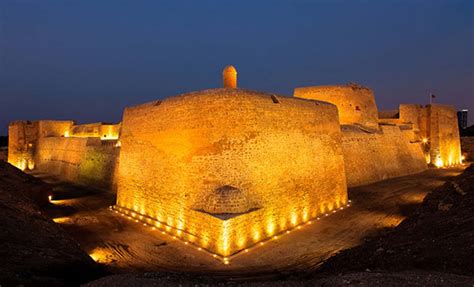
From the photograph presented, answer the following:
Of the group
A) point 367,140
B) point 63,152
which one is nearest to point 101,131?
point 63,152

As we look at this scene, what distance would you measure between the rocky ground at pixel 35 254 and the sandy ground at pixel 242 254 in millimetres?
1588

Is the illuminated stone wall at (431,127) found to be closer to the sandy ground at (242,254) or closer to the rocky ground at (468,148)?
the rocky ground at (468,148)

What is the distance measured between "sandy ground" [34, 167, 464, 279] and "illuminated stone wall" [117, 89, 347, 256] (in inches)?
26.3

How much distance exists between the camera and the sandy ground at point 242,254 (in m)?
8.97

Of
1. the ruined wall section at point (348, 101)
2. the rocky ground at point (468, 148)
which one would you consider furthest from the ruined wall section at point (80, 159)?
the rocky ground at point (468, 148)

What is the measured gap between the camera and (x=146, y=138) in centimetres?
1391

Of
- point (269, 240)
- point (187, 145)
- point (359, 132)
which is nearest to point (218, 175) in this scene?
point (187, 145)

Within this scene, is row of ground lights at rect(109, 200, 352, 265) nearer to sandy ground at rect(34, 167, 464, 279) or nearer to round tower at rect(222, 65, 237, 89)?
sandy ground at rect(34, 167, 464, 279)

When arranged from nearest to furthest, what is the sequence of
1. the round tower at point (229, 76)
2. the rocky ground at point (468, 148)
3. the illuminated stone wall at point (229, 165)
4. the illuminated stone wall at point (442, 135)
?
the illuminated stone wall at point (229, 165) → the round tower at point (229, 76) → the illuminated stone wall at point (442, 135) → the rocky ground at point (468, 148)

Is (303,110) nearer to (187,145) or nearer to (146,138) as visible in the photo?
(187,145)

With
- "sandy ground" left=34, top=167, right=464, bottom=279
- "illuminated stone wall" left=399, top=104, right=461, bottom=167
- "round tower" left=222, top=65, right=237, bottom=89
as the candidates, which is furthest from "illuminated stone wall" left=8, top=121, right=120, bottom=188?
"illuminated stone wall" left=399, top=104, right=461, bottom=167

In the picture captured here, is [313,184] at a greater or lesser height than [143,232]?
greater

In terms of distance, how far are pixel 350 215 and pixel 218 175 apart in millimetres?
7341

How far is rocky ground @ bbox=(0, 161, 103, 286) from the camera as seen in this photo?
553cm
